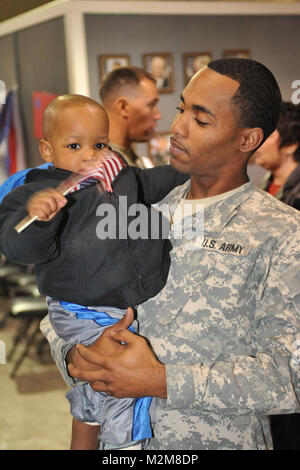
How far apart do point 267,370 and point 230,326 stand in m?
0.15

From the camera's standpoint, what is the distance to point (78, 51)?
4.70 m

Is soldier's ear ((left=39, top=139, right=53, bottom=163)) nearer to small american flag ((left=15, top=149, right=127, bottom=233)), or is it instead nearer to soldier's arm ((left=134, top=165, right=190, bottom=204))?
small american flag ((left=15, top=149, right=127, bottom=233))

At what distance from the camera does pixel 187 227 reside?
5.09 ft

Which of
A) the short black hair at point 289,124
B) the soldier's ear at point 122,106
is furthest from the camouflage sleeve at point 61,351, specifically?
the short black hair at point 289,124

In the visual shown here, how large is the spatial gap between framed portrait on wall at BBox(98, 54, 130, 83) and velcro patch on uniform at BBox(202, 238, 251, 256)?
3.48m

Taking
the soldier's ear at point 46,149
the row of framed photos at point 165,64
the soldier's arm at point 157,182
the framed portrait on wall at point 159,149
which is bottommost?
the framed portrait on wall at point 159,149

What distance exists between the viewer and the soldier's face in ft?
4.82

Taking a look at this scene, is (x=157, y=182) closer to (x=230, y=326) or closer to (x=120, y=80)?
(x=230, y=326)

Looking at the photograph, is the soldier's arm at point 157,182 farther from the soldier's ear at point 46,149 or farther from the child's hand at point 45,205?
the child's hand at point 45,205

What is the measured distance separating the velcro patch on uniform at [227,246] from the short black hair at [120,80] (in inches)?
84.7

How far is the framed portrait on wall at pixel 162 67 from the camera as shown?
194 inches
